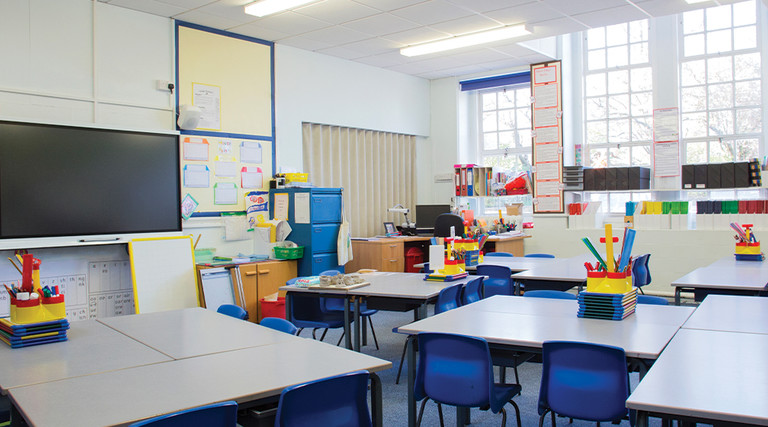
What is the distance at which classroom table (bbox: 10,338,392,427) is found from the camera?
1953mm

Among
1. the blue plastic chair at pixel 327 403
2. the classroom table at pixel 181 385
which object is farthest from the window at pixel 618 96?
the blue plastic chair at pixel 327 403

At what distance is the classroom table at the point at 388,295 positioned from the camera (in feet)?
14.1

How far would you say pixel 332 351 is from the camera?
270 centimetres

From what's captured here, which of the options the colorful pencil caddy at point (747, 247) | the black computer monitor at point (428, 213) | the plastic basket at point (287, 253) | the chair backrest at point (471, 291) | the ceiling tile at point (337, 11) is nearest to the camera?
the chair backrest at point (471, 291)

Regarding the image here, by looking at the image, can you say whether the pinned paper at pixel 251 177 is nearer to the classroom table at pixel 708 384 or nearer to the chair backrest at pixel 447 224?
the chair backrest at pixel 447 224

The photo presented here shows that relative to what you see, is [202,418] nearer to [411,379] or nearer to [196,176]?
[411,379]

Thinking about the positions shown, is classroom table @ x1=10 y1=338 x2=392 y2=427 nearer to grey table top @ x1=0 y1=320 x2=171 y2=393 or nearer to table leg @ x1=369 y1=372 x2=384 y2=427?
table leg @ x1=369 y1=372 x2=384 y2=427

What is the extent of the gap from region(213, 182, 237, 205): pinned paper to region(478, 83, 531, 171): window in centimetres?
454

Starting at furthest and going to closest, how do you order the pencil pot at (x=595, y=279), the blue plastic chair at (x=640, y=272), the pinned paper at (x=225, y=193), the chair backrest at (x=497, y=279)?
the pinned paper at (x=225, y=193)
the blue plastic chair at (x=640, y=272)
the chair backrest at (x=497, y=279)
the pencil pot at (x=595, y=279)

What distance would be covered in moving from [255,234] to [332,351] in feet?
14.8

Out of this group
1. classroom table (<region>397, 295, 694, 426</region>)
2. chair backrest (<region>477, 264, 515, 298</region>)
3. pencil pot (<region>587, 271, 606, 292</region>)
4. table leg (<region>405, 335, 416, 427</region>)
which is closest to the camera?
classroom table (<region>397, 295, 694, 426</region>)

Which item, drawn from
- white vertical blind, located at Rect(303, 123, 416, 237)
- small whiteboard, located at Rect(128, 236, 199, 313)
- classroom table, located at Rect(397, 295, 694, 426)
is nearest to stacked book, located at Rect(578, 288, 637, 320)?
classroom table, located at Rect(397, 295, 694, 426)

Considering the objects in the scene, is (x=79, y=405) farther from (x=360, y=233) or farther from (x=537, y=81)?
(x=537, y=81)

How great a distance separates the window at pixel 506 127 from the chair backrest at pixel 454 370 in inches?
265
